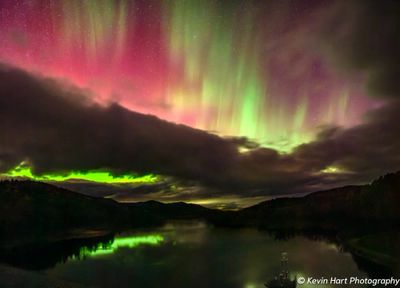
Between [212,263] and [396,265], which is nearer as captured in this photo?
[396,265]

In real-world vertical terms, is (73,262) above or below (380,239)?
below

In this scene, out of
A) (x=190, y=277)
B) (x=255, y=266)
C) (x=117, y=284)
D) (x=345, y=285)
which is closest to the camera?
(x=345, y=285)

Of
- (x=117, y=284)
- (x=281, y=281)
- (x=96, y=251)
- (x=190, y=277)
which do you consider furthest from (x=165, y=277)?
(x=96, y=251)

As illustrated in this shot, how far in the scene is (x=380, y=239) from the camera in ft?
400

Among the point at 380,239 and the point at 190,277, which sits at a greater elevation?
the point at 380,239

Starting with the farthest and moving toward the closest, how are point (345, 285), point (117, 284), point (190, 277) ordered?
point (190, 277) < point (117, 284) < point (345, 285)

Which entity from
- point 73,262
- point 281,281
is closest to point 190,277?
point 281,281

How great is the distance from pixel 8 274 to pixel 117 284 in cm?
2206

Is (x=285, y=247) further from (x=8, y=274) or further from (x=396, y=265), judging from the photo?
(x=8, y=274)

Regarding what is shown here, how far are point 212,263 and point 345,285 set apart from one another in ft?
142

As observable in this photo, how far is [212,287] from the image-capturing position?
78.9 meters

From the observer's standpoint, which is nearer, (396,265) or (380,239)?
(396,265)

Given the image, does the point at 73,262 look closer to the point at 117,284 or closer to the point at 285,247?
the point at 117,284

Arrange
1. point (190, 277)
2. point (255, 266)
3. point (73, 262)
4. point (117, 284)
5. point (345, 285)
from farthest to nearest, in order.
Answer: point (73, 262), point (255, 266), point (190, 277), point (117, 284), point (345, 285)
